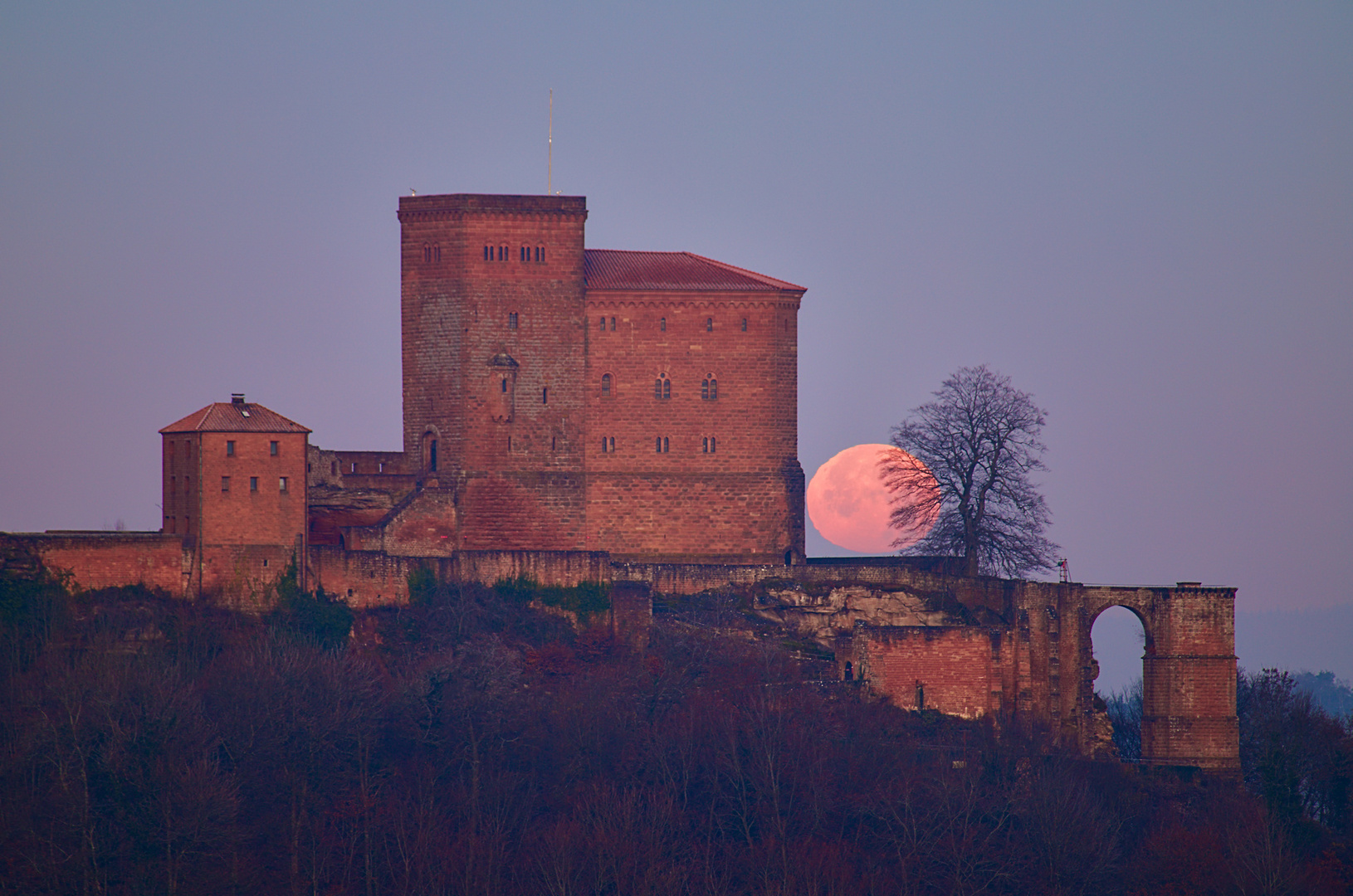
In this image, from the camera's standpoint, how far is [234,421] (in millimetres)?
54188

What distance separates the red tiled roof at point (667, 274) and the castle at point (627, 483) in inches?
3.1

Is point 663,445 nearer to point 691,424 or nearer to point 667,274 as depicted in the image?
point 691,424

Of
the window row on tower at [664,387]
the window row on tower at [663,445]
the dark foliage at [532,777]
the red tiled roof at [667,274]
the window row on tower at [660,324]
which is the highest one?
the red tiled roof at [667,274]

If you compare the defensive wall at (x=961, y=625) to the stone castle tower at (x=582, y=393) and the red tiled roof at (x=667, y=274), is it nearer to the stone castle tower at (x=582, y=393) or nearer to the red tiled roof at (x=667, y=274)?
the stone castle tower at (x=582, y=393)

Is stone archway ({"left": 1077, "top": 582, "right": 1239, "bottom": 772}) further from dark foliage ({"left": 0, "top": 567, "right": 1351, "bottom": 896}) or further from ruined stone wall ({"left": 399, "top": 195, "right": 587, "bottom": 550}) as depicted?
ruined stone wall ({"left": 399, "top": 195, "right": 587, "bottom": 550})

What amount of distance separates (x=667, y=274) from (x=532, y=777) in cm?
1503

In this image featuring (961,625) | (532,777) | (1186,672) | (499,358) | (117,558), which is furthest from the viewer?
(499,358)

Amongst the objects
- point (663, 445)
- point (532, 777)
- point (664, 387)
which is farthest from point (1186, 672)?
point (532, 777)

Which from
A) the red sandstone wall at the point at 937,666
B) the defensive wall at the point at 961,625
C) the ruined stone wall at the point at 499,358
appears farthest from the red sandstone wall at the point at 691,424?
the red sandstone wall at the point at 937,666

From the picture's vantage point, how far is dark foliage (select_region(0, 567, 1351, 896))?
4897 centimetres

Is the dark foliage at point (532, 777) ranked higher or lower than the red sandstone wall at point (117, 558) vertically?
lower

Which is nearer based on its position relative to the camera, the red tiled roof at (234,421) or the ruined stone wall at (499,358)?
the red tiled roof at (234,421)

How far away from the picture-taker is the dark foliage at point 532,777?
4897cm

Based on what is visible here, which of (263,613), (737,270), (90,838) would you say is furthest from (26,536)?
(737,270)
